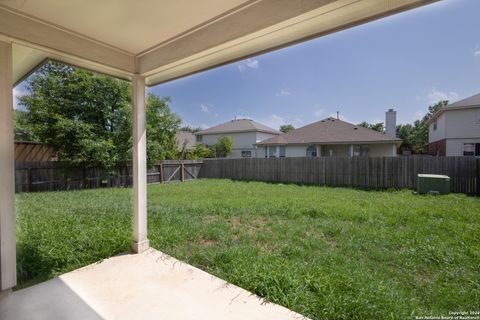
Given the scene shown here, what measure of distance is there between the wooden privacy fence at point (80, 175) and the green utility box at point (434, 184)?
407 inches

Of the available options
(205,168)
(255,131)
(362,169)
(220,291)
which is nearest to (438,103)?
(255,131)

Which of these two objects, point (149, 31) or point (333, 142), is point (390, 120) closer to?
point (333, 142)

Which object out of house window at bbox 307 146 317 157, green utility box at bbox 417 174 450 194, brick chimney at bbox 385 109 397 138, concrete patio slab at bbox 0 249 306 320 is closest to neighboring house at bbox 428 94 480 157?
brick chimney at bbox 385 109 397 138

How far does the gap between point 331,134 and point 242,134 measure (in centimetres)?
964

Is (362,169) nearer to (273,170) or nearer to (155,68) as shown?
(273,170)

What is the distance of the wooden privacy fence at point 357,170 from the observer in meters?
7.94

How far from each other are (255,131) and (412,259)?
19612mm

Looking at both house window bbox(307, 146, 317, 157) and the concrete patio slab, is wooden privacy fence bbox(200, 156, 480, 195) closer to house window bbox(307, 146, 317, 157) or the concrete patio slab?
house window bbox(307, 146, 317, 157)

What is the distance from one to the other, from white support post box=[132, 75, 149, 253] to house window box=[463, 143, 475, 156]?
1604cm

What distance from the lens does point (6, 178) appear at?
2137 millimetres

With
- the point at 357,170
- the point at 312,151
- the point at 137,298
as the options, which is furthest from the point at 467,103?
the point at 137,298

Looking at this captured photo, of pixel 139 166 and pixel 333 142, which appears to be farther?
pixel 333 142

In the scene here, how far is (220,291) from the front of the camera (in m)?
2.28

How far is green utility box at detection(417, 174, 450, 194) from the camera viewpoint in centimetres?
729
